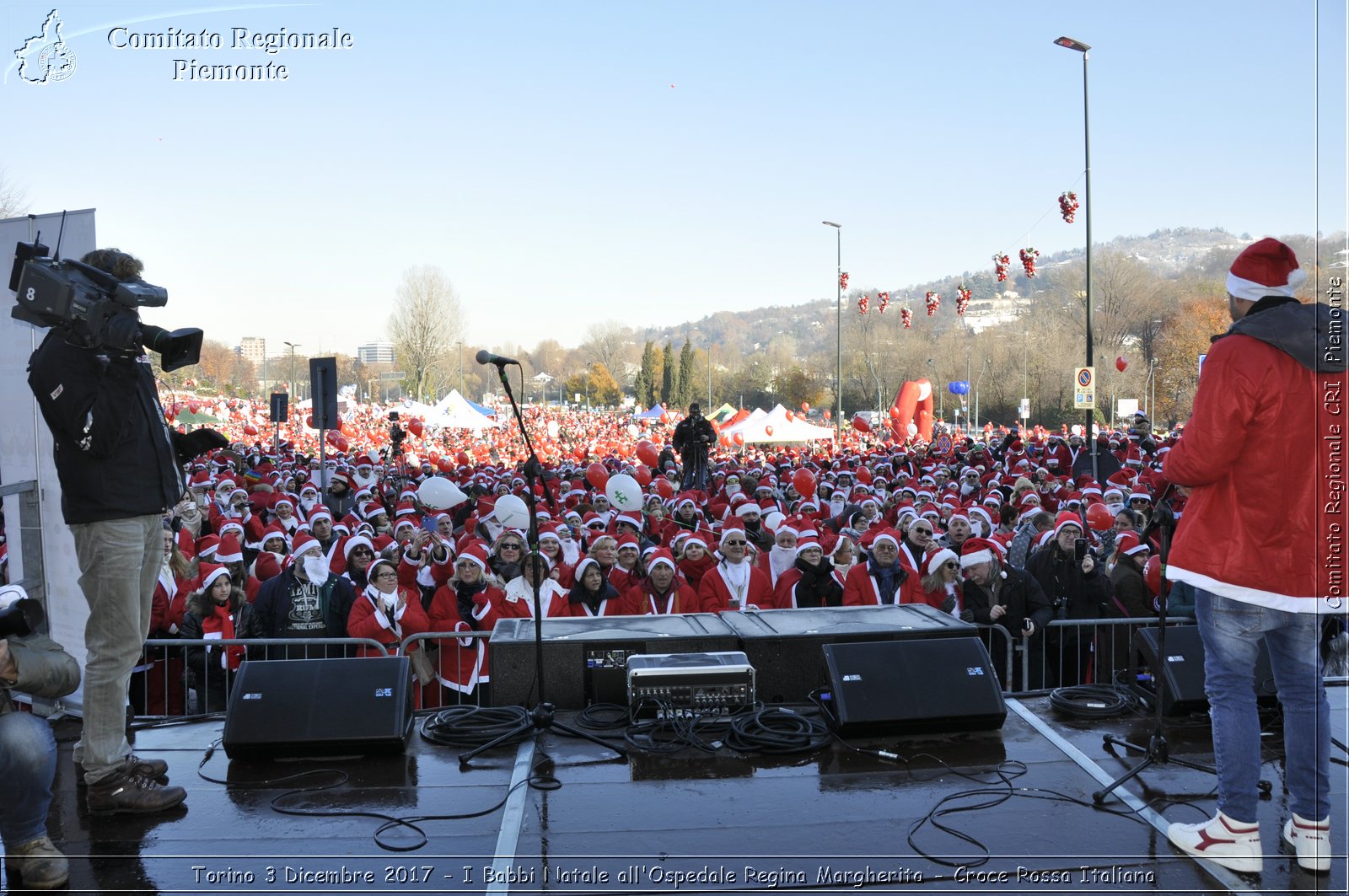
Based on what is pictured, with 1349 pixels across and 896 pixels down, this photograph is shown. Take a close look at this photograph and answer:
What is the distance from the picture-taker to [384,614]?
7.79 meters

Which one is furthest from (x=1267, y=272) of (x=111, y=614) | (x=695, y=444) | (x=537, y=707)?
(x=695, y=444)

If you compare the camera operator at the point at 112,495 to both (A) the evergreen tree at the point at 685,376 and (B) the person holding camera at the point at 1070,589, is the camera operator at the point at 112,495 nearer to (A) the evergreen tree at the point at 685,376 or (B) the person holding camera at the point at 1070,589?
(B) the person holding camera at the point at 1070,589

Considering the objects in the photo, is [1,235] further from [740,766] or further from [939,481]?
[939,481]

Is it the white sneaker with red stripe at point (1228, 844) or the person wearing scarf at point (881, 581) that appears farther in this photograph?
the person wearing scarf at point (881, 581)

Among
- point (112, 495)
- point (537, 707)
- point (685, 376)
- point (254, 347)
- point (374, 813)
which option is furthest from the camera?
point (254, 347)

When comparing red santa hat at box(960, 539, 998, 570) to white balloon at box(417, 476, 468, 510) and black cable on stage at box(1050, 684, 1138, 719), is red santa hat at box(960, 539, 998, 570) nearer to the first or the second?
black cable on stage at box(1050, 684, 1138, 719)

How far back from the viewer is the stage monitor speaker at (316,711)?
488 cm

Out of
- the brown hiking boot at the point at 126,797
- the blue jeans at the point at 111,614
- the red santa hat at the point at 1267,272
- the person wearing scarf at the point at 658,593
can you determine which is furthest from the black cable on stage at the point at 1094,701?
the blue jeans at the point at 111,614

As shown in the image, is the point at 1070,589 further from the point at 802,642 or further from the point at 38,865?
the point at 38,865

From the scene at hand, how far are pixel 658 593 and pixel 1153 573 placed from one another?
366cm

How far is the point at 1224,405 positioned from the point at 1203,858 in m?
1.62

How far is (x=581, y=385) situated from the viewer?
387 feet

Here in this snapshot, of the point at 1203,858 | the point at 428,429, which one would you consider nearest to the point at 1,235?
the point at 1203,858

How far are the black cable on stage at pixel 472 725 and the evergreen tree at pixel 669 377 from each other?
85.8 metres
